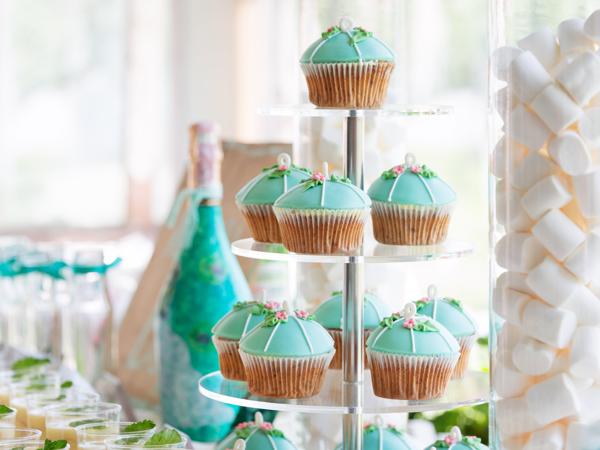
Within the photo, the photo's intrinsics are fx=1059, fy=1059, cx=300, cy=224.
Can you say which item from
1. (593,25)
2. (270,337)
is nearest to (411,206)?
(270,337)

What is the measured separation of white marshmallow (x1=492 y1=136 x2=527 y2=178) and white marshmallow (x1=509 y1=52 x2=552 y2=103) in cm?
5

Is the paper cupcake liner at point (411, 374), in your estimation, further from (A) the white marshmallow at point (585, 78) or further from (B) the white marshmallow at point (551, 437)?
(A) the white marshmallow at point (585, 78)

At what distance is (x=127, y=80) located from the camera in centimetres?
587

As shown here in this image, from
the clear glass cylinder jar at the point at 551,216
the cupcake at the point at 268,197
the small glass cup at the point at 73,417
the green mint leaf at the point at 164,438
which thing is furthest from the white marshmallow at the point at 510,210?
the small glass cup at the point at 73,417

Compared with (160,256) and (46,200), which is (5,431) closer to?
(160,256)

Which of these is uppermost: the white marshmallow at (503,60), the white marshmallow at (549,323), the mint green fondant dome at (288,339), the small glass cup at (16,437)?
the white marshmallow at (503,60)

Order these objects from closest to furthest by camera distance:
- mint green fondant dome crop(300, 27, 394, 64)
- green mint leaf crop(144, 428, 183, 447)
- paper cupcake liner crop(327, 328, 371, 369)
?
green mint leaf crop(144, 428, 183, 447)
mint green fondant dome crop(300, 27, 394, 64)
paper cupcake liner crop(327, 328, 371, 369)

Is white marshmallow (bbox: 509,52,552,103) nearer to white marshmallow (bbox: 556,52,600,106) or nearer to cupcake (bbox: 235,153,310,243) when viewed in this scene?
white marshmallow (bbox: 556,52,600,106)

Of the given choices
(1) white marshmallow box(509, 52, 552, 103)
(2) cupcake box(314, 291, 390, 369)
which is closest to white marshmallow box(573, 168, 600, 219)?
(1) white marshmallow box(509, 52, 552, 103)

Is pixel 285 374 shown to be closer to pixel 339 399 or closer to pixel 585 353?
pixel 339 399

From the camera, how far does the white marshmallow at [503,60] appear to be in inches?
44.5

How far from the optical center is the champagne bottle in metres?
1.73

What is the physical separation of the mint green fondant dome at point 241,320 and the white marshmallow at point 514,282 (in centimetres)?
36

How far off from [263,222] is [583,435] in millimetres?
518
